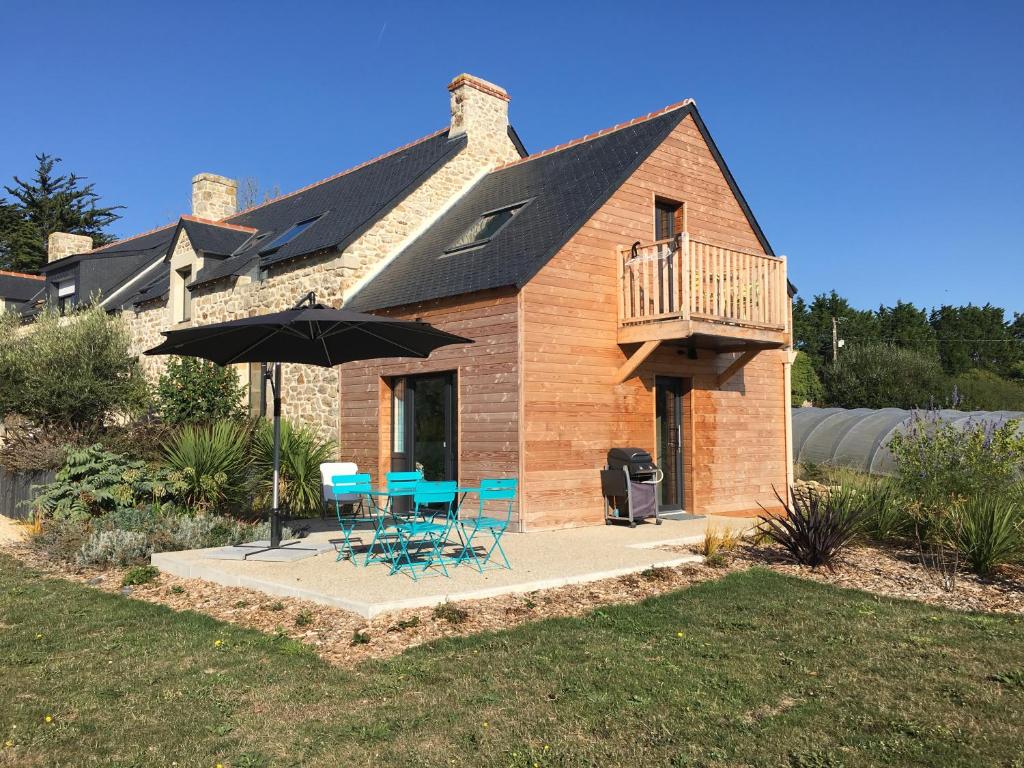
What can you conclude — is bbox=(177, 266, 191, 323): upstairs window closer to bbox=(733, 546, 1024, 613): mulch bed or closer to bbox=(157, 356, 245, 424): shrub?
bbox=(157, 356, 245, 424): shrub

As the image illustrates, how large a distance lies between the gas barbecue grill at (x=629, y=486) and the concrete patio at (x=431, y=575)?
1139 millimetres

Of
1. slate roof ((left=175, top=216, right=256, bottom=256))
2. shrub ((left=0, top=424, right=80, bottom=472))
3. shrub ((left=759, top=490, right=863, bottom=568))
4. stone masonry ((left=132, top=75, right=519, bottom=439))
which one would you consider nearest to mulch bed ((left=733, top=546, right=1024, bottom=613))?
shrub ((left=759, top=490, right=863, bottom=568))

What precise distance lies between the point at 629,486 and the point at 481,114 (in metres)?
9.14

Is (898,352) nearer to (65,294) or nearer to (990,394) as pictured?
(990,394)

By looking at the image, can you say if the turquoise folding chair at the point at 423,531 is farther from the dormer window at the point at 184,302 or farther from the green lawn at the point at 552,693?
the dormer window at the point at 184,302

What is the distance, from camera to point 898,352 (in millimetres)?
37594

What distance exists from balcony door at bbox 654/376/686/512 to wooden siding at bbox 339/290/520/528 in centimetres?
301

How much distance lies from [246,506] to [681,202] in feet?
28.3

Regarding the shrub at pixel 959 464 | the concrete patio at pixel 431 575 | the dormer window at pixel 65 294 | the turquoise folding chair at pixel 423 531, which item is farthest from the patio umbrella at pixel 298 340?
the dormer window at pixel 65 294

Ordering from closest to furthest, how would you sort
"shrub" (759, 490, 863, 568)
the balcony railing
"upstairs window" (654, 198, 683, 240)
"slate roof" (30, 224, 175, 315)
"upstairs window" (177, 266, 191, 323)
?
"shrub" (759, 490, 863, 568) < the balcony railing < "upstairs window" (654, 198, 683, 240) < "upstairs window" (177, 266, 191, 323) < "slate roof" (30, 224, 175, 315)

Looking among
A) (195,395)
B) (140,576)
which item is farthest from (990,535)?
(195,395)

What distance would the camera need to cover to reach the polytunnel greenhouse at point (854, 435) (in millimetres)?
18875

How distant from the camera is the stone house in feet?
34.9

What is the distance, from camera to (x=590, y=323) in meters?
11.2
